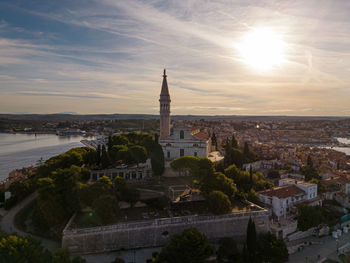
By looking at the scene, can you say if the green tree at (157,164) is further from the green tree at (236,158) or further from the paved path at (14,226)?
the paved path at (14,226)

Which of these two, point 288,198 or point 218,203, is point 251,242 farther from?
point 288,198

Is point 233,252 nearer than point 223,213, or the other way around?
point 233,252

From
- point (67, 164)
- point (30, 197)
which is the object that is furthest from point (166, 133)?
point (30, 197)

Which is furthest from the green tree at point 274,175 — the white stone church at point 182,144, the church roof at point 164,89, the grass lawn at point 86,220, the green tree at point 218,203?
the grass lawn at point 86,220

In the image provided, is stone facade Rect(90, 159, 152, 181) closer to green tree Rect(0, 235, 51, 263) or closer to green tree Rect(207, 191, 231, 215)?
green tree Rect(207, 191, 231, 215)

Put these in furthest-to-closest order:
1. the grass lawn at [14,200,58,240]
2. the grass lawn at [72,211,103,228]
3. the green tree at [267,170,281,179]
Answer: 1. the green tree at [267,170,281,179]
2. the grass lawn at [14,200,58,240]
3. the grass lawn at [72,211,103,228]

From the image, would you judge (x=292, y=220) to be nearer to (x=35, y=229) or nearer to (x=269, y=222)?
(x=269, y=222)

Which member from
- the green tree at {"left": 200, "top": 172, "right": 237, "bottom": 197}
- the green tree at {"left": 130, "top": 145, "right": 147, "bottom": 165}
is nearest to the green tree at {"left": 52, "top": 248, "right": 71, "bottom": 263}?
the green tree at {"left": 200, "top": 172, "right": 237, "bottom": 197}
